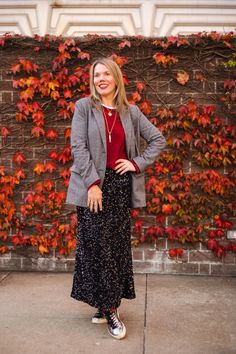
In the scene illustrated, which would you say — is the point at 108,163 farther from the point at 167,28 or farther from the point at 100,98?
the point at 167,28

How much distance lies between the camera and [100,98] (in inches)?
159

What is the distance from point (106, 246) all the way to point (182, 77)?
92.5 inches

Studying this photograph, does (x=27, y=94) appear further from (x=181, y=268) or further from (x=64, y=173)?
(x=181, y=268)

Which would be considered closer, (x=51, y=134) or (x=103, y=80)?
(x=103, y=80)

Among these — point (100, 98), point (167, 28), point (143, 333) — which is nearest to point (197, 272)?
point (143, 333)

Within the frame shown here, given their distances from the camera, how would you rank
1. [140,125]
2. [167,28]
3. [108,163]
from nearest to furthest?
[108,163] < [140,125] < [167,28]

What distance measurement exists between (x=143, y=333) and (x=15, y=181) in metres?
2.37

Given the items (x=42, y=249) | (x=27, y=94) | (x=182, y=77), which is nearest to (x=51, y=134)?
(x=27, y=94)

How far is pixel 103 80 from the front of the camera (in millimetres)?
3932

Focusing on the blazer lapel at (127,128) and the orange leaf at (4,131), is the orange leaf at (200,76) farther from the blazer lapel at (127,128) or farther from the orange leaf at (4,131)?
the orange leaf at (4,131)

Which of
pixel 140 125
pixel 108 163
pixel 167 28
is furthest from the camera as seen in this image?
pixel 167 28

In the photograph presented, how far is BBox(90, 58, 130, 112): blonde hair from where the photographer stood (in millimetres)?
3932

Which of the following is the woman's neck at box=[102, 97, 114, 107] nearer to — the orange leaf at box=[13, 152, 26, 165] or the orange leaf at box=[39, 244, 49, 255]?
the orange leaf at box=[13, 152, 26, 165]

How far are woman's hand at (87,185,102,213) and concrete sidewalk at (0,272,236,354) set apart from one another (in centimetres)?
99
